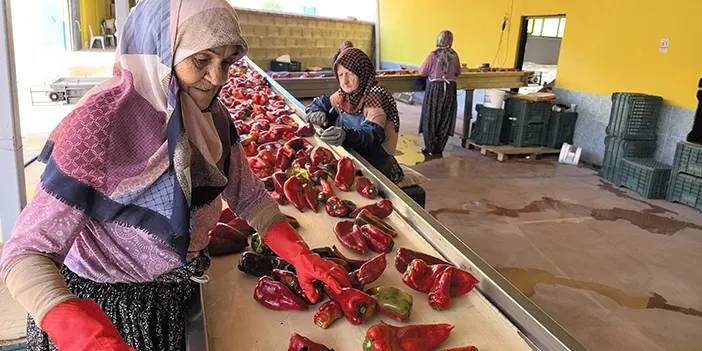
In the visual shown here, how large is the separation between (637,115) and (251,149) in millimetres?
6058

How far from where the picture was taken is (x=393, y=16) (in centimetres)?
1548

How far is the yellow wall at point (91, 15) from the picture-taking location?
19000 millimetres

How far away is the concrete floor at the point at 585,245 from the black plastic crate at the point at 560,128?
93 centimetres

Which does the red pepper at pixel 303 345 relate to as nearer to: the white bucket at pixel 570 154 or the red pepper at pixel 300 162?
the red pepper at pixel 300 162

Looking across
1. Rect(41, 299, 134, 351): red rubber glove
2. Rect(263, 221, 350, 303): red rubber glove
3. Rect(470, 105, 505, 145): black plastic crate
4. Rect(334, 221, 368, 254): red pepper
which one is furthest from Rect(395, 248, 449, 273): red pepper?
Rect(470, 105, 505, 145): black plastic crate

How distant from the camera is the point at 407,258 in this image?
5.80 feet

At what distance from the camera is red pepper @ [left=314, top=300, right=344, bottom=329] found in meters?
1.42

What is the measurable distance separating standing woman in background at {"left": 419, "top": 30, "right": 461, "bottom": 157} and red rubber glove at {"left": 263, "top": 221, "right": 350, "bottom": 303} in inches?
277

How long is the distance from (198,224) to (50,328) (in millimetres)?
490

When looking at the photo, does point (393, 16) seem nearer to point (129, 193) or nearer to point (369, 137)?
point (369, 137)

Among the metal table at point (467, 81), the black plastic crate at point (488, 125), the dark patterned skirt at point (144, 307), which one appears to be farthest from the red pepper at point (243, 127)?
the black plastic crate at point (488, 125)

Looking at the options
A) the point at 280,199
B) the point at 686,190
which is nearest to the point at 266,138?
the point at 280,199

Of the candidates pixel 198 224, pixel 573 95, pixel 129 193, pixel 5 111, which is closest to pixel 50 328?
pixel 129 193

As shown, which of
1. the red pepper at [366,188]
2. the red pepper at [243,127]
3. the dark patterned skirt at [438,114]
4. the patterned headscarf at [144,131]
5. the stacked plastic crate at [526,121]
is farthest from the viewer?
the stacked plastic crate at [526,121]
